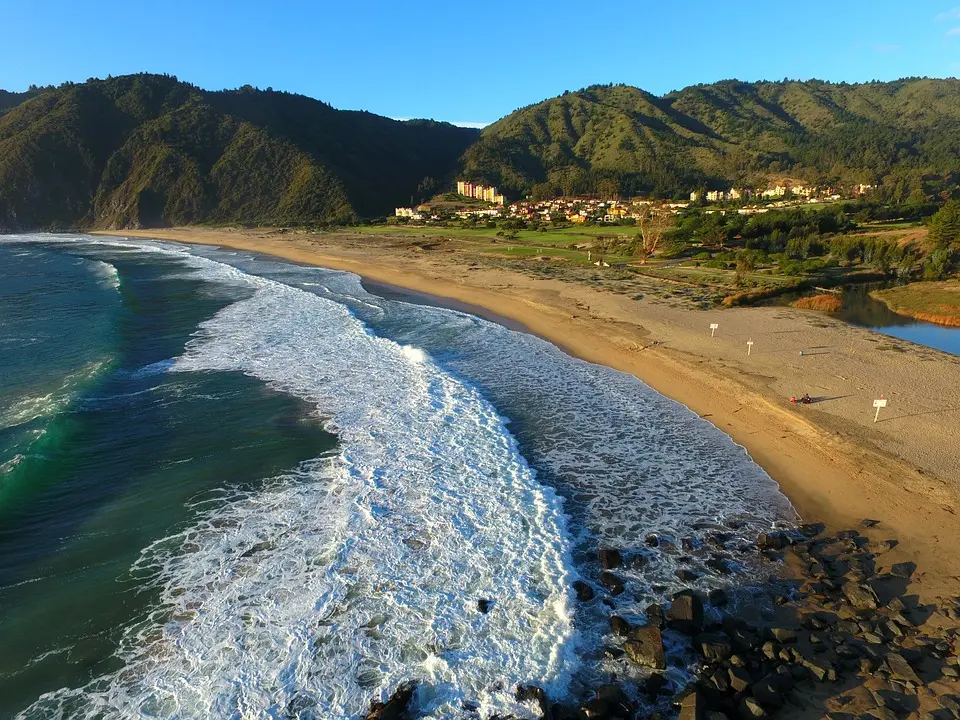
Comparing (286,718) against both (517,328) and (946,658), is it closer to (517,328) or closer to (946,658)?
(946,658)

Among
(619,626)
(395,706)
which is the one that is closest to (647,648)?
(619,626)

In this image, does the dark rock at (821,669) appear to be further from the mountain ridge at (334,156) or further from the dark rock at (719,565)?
the mountain ridge at (334,156)

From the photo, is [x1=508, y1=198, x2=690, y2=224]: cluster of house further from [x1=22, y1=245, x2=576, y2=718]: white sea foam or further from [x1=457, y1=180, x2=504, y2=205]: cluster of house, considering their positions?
[x1=22, y1=245, x2=576, y2=718]: white sea foam

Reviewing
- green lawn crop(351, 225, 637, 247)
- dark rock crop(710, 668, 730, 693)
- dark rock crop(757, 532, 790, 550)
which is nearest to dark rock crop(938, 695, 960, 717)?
dark rock crop(710, 668, 730, 693)

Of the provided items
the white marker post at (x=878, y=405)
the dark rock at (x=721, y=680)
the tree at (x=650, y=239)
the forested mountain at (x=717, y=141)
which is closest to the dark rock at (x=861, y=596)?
the dark rock at (x=721, y=680)

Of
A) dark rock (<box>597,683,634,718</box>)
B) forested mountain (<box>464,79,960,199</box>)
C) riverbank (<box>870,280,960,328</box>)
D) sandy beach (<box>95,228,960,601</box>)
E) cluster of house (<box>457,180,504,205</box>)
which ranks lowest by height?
dark rock (<box>597,683,634,718</box>)

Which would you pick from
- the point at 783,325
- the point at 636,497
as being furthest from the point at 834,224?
the point at 636,497

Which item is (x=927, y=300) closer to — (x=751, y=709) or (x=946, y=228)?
(x=946, y=228)
